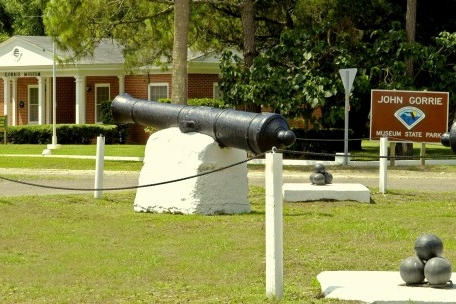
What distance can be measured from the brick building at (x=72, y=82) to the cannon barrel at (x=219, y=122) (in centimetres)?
2479

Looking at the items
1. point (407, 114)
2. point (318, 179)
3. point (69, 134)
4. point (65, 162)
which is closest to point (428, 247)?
point (318, 179)

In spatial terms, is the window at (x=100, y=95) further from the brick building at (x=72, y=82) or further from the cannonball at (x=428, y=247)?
the cannonball at (x=428, y=247)

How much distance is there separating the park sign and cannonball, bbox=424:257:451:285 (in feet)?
55.7

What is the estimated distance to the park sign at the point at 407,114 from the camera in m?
25.4

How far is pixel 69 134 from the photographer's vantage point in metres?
40.9

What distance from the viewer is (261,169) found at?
26.1 m

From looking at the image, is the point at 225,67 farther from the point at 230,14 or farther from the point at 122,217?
the point at 122,217

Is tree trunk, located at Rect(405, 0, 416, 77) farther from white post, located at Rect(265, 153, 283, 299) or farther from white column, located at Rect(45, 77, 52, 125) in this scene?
white post, located at Rect(265, 153, 283, 299)

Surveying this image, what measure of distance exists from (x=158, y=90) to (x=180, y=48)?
55.1 feet

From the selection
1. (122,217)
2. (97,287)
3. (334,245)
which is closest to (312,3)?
(122,217)

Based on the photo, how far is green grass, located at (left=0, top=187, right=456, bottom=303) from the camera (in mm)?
9305

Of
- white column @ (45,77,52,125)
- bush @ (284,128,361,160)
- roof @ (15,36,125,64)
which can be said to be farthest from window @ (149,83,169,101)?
bush @ (284,128,361,160)

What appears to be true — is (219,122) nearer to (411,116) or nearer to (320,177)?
(320,177)

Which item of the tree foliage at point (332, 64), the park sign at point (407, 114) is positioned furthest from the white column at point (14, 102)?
the park sign at point (407, 114)
